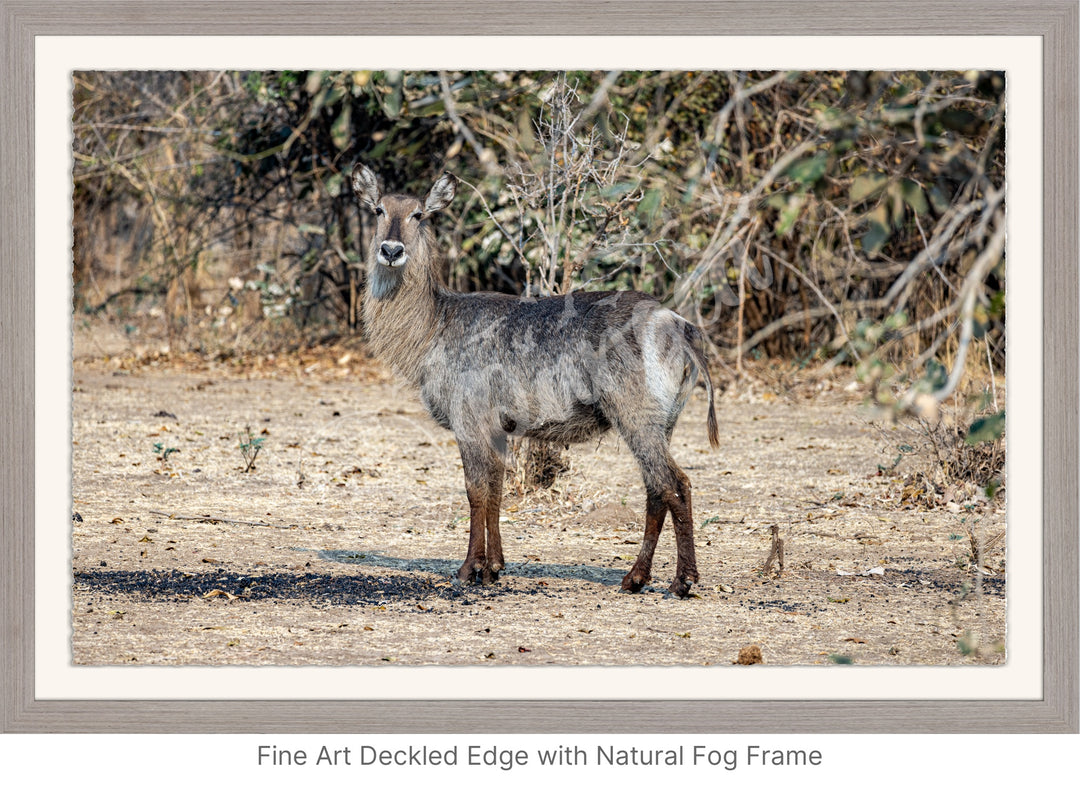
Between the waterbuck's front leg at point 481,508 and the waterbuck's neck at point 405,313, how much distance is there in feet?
1.87

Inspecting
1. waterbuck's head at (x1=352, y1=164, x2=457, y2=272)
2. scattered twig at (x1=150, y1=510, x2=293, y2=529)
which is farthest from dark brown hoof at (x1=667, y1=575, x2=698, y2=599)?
scattered twig at (x1=150, y1=510, x2=293, y2=529)

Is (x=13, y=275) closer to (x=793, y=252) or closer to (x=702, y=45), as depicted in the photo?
(x=702, y=45)

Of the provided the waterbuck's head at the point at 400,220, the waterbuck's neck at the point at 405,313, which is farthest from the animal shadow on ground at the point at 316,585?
the waterbuck's head at the point at 400,220

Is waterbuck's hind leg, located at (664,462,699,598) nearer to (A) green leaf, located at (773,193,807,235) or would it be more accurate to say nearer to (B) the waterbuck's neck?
(B) the waterbuck's neck

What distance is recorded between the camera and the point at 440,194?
650 centimetres

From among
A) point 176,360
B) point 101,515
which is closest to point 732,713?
point 101,515

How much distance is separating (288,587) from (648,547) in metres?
1.68

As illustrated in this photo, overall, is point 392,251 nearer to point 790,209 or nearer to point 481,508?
point 481,508

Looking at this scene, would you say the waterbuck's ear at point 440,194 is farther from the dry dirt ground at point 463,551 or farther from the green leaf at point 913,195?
the green leaf at point 913,195

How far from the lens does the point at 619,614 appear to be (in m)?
5.68

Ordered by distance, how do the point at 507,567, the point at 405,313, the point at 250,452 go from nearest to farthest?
the point at 405,313 → the point at 507,567 → the point at 250,452

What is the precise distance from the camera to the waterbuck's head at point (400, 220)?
20.0 feet
